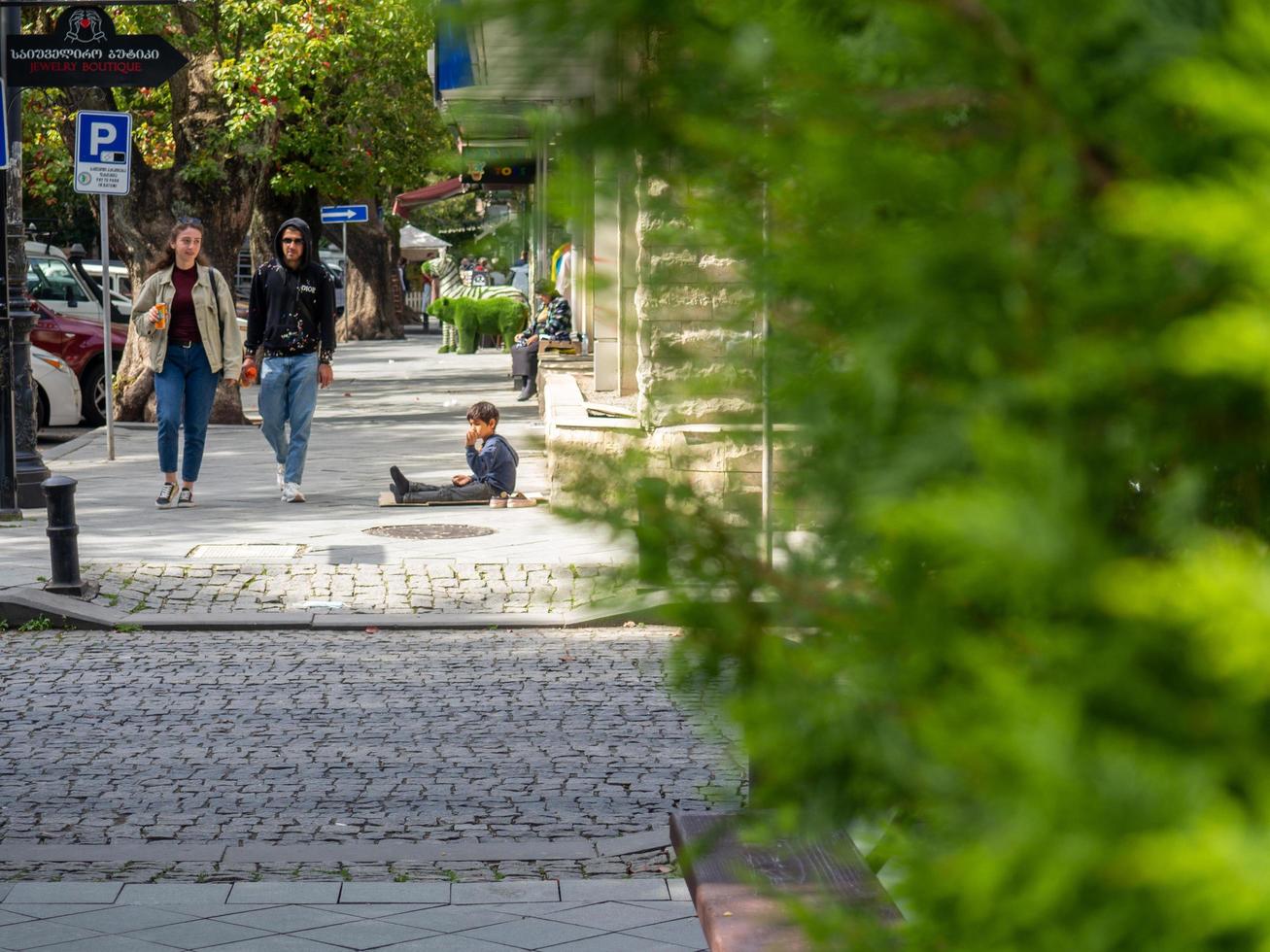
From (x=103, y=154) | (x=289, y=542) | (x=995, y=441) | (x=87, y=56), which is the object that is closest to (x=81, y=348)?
(x=103, y=154)

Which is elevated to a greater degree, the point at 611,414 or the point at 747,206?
the point at 747,206

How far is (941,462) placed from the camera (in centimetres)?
110

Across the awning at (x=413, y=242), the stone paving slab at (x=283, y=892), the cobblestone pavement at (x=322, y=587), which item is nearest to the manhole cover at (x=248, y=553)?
the cobblestone pavement at (x=322, y=587)

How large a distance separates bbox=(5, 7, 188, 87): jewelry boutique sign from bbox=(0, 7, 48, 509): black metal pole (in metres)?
0.14

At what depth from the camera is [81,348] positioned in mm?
22234

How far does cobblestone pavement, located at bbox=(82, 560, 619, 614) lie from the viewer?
989cm

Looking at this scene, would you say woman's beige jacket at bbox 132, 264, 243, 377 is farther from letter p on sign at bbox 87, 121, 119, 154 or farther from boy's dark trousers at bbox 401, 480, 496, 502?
letter p on sign at bbox 87, 121, 119, 154

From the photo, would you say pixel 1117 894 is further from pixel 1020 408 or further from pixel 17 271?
pixel 17 271

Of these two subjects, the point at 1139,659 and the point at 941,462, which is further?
→ the point at 941,462

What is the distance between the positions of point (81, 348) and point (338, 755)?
655 inches

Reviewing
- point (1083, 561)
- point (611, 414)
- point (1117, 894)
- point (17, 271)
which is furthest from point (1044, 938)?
point (17, 271)

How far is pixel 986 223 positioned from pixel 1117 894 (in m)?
0.40

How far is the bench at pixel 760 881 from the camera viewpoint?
5.05 feet

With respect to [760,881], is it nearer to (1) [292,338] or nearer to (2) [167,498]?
(2) [167,498]
